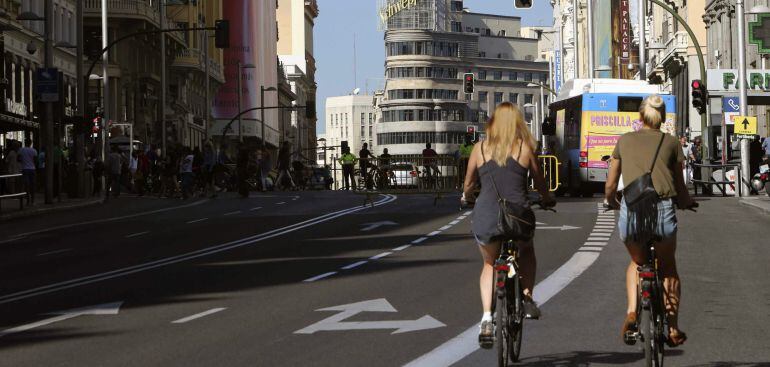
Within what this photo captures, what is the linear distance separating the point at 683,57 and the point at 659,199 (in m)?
78.7

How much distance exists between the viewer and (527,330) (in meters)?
12.5

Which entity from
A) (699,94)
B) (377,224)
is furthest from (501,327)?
(699,94)

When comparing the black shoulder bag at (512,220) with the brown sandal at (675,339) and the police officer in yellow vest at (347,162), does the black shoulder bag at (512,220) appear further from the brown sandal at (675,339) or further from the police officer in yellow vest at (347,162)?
the police officer in yellow vest at (347,162)

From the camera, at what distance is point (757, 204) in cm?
3581

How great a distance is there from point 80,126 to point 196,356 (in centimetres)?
3672

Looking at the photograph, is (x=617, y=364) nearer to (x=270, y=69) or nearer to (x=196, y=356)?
(x=196, y=356)

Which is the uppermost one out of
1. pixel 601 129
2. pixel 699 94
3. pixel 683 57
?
pixel 683 57

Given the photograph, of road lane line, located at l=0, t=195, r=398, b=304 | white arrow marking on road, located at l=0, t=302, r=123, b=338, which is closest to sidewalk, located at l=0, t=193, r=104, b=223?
road lane line, located at l=0, t=195, r=398, b=304

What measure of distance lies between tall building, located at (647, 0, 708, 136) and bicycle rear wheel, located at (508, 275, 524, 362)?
235 feet

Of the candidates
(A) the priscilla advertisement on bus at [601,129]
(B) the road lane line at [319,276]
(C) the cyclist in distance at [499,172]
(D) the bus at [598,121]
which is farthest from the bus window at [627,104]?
(C) the cyclist in distance at [499,172]

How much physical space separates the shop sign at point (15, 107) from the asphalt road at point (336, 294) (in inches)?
1166

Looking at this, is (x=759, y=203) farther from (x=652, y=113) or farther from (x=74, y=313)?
(x=652, y=113)

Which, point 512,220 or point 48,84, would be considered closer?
point 512,220

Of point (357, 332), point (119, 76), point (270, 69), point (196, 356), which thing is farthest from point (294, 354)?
point (270, 69)
